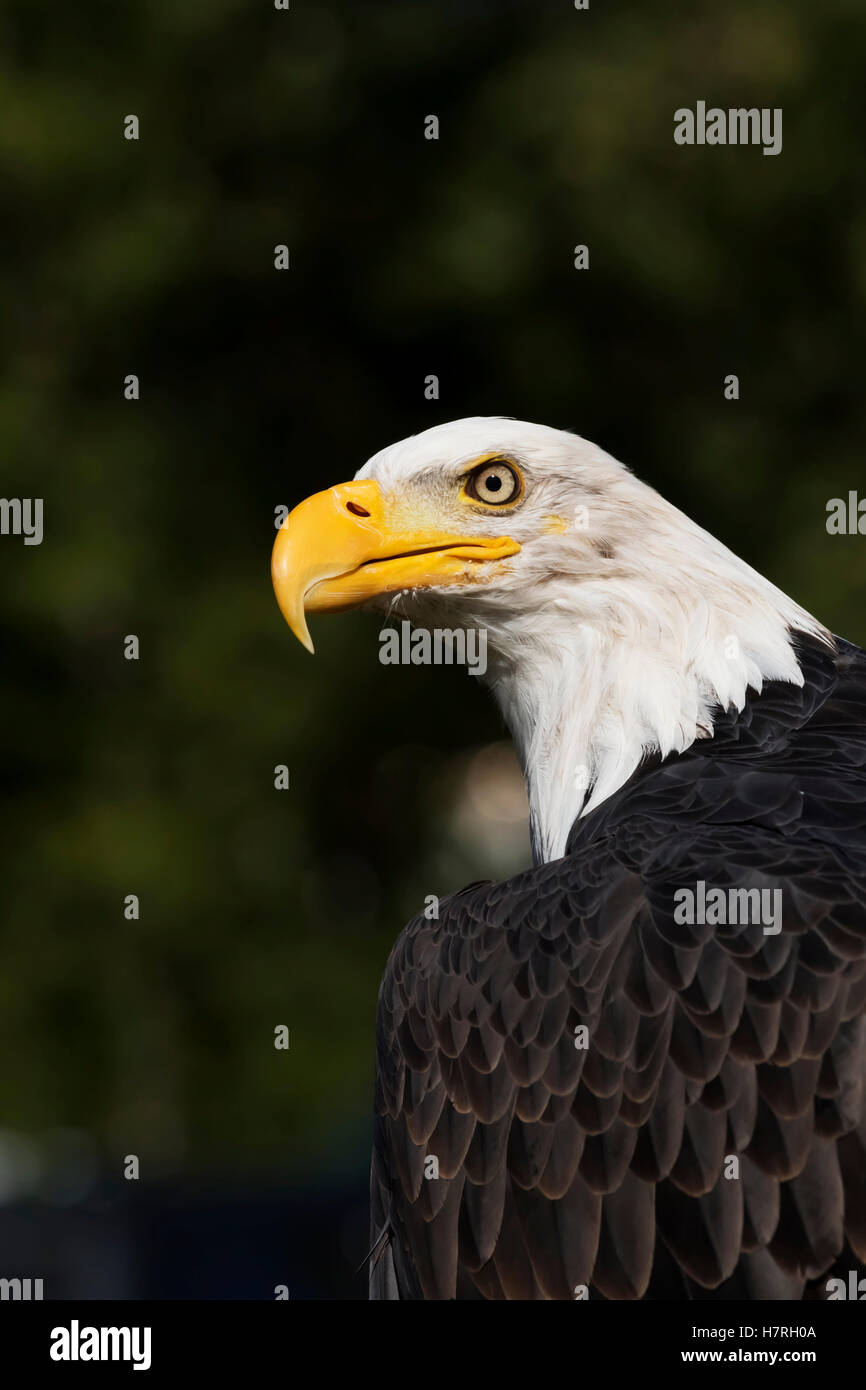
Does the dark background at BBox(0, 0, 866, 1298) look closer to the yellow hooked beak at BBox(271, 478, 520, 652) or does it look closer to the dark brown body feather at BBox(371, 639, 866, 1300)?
the yellow hooked beak at BBox(271, 478, 520, 652)

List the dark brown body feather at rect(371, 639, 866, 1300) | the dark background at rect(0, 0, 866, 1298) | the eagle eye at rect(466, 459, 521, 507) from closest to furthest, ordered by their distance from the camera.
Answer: the dark brown body feather at rect(371, 639, 866, 1300) < the eagle eye at rect(466, 459, 521, 507) < the dark background at rect(0, 0, 866, 1298)

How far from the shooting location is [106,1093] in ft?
25.0

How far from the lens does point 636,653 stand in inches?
144

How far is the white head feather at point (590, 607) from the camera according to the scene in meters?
3.61

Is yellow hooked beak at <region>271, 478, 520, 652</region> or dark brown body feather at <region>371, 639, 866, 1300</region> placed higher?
yellow hooked beak at <region>271, 478, 520, 652</region>

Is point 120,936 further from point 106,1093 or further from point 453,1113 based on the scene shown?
point 453,1113

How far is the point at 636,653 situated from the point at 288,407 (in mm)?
4339

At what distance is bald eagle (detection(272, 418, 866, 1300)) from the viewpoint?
279 cm

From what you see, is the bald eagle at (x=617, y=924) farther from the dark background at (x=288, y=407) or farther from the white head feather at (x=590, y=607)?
the dark background at (x=288, y=407)

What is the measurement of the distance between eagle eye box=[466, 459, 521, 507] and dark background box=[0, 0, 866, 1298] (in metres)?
3.71

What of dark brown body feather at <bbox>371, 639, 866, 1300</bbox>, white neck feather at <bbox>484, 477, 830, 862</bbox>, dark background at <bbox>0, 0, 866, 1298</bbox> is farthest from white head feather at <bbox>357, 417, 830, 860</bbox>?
dark background at <bbox>0, 0, 866, 1298</bbox>

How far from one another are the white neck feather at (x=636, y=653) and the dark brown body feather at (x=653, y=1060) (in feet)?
0.81

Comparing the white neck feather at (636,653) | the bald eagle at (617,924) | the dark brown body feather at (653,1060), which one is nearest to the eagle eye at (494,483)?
the bald eagle at (617,924)

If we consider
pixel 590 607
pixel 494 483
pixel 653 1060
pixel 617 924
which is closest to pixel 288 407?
pixel 494 483
